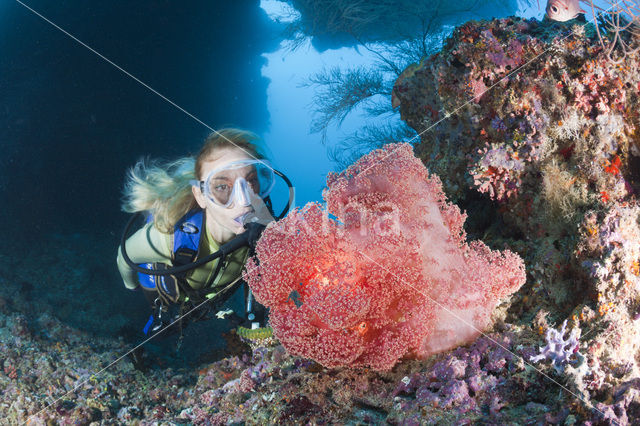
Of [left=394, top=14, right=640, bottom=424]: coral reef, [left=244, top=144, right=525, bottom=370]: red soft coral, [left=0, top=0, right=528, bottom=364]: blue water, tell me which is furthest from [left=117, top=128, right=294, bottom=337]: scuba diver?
[left=0, top=0, right=528, bottom=364]: blue water

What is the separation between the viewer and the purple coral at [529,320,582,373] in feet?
5.01

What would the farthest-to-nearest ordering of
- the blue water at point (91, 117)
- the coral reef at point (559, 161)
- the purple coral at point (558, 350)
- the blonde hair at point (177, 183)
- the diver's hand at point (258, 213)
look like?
the blue water at point (91, 117)
the blonde hair at point (177, 183)
the diver's hand at point (258, 213)
the coral reef at point (559, 161)
the purple coral at point (558, 350)

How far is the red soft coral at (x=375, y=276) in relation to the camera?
179cm

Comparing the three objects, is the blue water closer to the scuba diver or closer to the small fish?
the scuba diver

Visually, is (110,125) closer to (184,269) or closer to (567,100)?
(184,269)

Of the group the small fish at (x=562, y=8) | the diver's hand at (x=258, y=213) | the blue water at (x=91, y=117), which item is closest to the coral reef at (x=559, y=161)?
the small fish at (x=562, y=8)

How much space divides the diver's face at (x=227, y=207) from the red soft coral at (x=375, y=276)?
5.41 ft

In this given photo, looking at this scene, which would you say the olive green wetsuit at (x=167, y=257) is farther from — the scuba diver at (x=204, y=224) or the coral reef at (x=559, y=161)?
the coral reef at (x=559, y=161)

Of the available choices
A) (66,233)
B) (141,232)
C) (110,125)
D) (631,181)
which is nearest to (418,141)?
(631,181)

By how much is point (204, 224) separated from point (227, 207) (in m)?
0.50

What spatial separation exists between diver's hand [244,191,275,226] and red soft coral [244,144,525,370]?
1462 millimetres

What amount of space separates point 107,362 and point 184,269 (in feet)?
7.25

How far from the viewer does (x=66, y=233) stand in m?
10.4

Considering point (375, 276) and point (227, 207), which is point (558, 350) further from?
point (227, 207)
